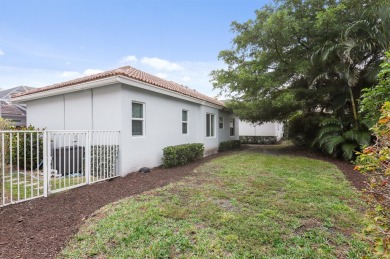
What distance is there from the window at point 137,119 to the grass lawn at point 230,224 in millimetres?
3240

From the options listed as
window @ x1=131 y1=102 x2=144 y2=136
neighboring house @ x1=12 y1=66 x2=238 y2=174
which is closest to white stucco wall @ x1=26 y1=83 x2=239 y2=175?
neighboring house @ x1=12 y1=66 x2=238 y2=174

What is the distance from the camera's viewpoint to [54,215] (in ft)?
14.0

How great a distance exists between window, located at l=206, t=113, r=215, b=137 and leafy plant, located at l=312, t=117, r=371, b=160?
626 cm

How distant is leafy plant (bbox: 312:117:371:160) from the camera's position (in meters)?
9.69

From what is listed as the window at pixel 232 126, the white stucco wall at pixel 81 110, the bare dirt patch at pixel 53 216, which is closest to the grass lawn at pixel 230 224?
the bare dirt patch at pixel 53 216

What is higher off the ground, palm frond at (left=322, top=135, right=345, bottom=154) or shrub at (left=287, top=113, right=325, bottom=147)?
shrub at (left=287, top=113, right=325, bottom=147)

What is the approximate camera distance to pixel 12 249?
312cm

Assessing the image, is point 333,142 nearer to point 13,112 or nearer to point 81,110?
point 81,110

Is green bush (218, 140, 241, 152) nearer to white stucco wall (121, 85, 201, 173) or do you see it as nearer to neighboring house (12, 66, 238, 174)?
neighboring house (12, 66, 238, 174)

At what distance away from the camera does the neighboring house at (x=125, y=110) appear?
25.0 feet

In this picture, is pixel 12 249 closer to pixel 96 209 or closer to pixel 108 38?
pixel 96 209

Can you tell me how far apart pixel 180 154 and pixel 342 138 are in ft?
25.1

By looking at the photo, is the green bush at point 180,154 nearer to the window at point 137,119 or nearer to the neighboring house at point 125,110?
the neighboring house at point 125,110

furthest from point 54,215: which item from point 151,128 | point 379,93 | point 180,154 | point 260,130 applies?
point 260,130
